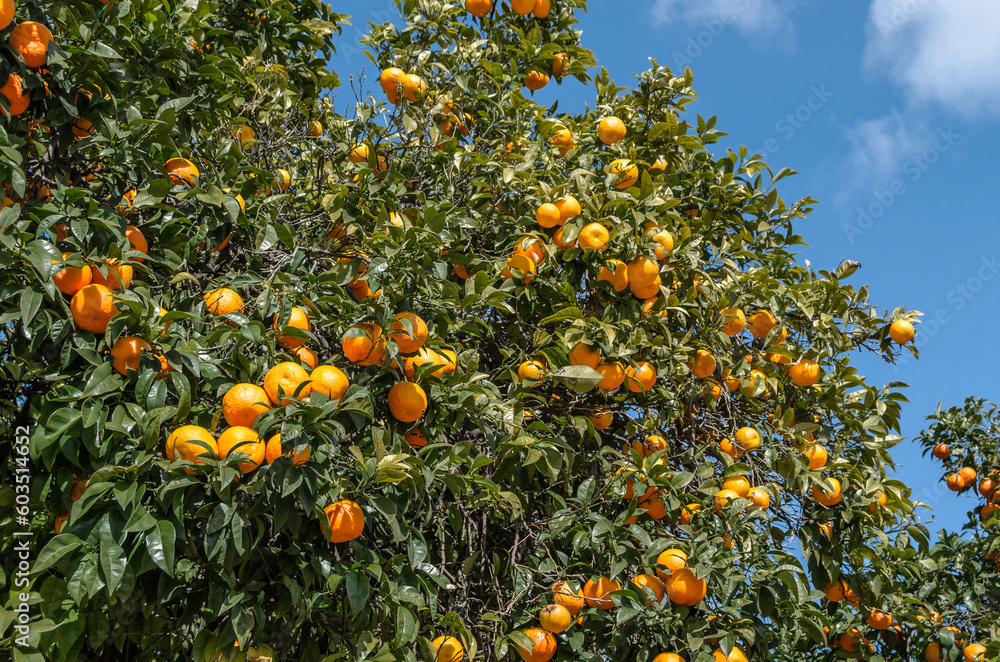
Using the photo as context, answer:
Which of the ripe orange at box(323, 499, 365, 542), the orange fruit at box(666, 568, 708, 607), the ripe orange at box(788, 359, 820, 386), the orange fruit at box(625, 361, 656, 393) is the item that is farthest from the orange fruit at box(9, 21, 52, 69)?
the ripe orange at box(788, 359, 820, 386)

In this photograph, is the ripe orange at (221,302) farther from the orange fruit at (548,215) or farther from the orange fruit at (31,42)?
the orange fruit at (548,215)

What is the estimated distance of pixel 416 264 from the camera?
2.12 metres

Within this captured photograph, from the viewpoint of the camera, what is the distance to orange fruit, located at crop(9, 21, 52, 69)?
201 centimetres

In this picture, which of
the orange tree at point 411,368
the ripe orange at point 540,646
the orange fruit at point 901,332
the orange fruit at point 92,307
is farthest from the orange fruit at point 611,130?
the orange fruit at point 92,307

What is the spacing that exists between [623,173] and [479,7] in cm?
168

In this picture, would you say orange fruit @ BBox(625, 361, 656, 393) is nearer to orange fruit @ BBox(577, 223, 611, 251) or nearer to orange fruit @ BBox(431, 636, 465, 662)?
orange fruit @ BBox(577, 223, 611, 251)

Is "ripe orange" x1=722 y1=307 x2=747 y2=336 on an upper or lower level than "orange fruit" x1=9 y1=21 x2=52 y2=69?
→ upper

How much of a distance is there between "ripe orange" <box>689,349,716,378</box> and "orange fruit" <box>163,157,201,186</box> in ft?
6.75

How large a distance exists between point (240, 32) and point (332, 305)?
216cm

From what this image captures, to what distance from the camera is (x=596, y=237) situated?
9.14 ft

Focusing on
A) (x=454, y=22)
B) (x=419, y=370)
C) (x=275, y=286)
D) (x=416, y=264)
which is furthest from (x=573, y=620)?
(x=454, y=22)

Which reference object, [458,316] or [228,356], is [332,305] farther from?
[458,316]

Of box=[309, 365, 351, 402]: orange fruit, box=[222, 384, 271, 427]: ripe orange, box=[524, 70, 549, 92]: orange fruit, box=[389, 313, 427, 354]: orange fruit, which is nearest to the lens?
box=[222, 384, 271, 427]: ripe orange

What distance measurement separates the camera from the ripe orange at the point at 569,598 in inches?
98.7
